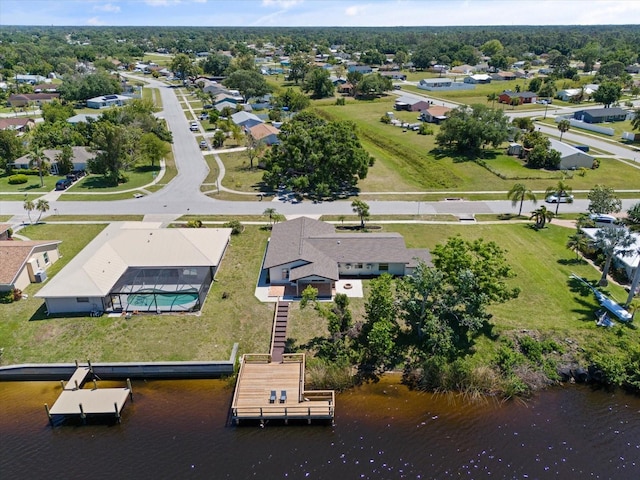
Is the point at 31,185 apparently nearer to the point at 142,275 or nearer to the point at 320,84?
the point at 142,275

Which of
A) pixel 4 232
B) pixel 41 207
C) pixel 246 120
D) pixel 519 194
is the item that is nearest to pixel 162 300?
pixel 4 232

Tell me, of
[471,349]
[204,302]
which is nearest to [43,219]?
[204,302]

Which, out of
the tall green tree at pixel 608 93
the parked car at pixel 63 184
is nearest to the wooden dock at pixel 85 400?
the parked car at pixel 63 184

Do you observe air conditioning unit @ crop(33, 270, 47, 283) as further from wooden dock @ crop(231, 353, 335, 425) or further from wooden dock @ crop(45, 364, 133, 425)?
wooden dock @ crop(231, 353, 335, 425)

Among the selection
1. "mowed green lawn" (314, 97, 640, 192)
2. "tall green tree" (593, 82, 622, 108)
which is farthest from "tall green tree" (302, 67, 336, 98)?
"tall green tree" (593, 82, 622, 108)

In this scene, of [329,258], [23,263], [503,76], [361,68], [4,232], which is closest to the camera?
[23,263]

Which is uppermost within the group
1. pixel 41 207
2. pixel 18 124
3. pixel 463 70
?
pixel 463 70

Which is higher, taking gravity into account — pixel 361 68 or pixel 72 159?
pixel 361 68

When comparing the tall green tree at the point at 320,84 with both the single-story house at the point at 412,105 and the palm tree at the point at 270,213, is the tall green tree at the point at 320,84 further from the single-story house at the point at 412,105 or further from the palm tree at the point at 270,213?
the palm tree at the point at 270,213
